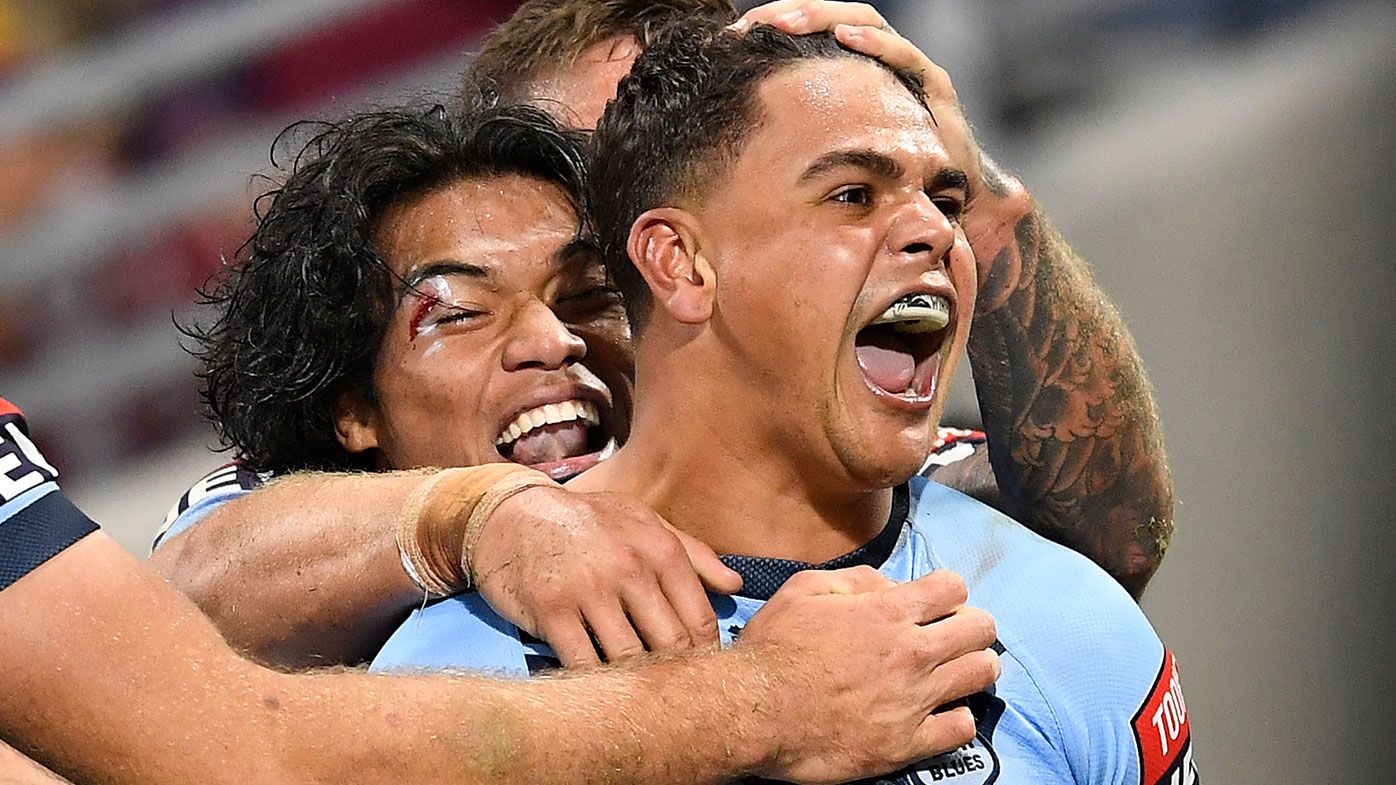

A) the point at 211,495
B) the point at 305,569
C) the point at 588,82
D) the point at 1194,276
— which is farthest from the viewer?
the point at 1194,276

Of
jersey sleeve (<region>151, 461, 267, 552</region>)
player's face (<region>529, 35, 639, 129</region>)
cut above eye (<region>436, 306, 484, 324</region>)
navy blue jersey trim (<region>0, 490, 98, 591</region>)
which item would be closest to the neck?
cut above eye (<region>436, 306, 484, 324</region>)

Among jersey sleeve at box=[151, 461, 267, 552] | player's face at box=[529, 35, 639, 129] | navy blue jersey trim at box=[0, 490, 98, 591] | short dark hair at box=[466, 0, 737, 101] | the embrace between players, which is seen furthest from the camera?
short dark hair at box=[466, 0, 737, 101]

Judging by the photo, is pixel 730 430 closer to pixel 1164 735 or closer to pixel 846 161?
pixel 846 161

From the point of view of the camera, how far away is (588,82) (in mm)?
2889

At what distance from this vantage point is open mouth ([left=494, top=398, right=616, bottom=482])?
2.41 m

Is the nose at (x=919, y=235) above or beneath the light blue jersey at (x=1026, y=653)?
above

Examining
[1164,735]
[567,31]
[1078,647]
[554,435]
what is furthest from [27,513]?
[567,31]

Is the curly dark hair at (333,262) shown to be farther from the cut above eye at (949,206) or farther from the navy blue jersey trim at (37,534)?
the navy blue jersey trim at (37,534)

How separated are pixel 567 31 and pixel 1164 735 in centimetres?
158

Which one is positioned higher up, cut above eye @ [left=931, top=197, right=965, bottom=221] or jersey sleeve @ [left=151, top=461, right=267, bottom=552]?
cut above eye @ [left=931, top=197, right=965, bottom=221]

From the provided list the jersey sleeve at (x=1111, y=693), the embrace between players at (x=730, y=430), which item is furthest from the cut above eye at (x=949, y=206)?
the jersey sleeve at (x=1111, y=693)

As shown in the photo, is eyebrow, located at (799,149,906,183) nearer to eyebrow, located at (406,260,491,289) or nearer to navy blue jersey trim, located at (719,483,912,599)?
navy blue jersey trim, located at (719,483,912,599)

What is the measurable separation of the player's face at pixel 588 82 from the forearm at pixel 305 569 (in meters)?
0.80

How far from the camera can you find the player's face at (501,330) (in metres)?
2.38
